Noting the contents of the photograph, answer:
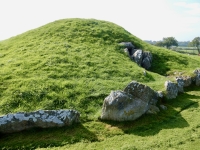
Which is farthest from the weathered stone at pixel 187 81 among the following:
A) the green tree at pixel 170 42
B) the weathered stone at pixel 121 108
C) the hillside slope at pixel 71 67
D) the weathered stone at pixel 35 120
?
the green tree at pixel 170 42

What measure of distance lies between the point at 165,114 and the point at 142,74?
39.0 feet

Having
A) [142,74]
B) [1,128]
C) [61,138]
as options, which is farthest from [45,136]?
[142,74]

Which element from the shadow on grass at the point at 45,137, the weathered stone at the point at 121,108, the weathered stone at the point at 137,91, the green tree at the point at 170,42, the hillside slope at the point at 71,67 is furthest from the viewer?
the green tree at the point at 170,42

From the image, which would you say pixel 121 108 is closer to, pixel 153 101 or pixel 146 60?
pixel 153 101

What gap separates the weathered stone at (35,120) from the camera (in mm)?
17406

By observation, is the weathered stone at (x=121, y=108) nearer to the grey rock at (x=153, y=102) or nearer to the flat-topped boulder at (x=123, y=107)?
the flat-topped boulder at (x=123, y=107)

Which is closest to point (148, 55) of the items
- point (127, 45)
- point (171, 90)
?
point (127, 45)

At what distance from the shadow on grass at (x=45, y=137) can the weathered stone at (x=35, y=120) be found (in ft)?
1.36

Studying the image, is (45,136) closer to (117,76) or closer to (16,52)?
(117,76)

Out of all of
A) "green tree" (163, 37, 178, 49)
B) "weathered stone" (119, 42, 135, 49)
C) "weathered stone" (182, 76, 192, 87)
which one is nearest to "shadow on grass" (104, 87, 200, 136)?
"weathered stone" (182, 76, 192, 87)

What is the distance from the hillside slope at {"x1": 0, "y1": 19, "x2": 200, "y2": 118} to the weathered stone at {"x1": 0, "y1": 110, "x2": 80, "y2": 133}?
2825mm

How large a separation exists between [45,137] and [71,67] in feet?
51.3

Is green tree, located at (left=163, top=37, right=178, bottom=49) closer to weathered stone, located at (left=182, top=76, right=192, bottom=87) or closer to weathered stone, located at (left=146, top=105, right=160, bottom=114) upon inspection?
weathered stone, located at (left=182, top=76, right=192, bottom=87)

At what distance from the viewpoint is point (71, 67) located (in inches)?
1235
